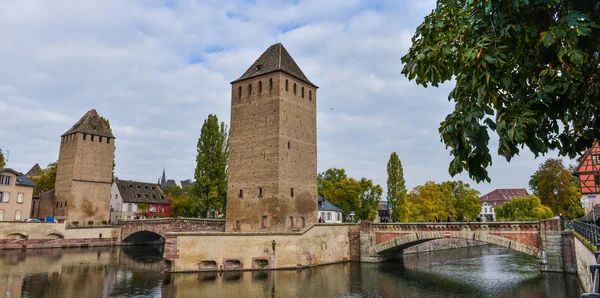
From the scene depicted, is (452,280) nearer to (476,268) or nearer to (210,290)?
(476,268)

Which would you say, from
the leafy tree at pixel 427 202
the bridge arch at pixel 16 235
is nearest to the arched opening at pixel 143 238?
the bridge arch at pixel 16 235

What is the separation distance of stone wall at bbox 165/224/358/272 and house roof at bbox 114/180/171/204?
36.7m

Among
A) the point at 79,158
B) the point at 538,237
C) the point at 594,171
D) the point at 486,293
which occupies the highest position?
the point at 79,158

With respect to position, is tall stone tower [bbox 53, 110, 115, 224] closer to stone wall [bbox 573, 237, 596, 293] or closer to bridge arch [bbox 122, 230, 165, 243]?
bridge arch [bbox 122, 230, 165, 243]

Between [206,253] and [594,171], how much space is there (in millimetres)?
26556

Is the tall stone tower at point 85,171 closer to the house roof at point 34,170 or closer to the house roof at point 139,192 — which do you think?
the house roof at point 139,192

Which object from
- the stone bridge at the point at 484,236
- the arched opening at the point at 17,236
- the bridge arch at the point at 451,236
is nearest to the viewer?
the stone bridge at the point at 484,236

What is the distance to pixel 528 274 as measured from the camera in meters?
26.4

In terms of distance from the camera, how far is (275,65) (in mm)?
35594

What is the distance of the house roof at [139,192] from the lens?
59906mm

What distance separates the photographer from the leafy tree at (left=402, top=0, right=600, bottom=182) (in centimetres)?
451

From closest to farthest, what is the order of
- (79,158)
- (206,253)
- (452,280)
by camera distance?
(452,280) < (206,253) < (79,158)

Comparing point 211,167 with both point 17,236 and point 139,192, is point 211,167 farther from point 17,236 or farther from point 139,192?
point 139,192

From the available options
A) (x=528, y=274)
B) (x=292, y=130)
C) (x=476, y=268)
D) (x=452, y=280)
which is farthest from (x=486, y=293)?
(x=292, y=130)
